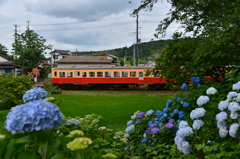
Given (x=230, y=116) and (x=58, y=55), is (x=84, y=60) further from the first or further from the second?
(x=230, y=116)

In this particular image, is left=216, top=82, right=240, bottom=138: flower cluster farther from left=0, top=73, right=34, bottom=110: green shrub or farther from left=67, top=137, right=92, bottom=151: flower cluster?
left=0, top=73, right=34, bottom=110: green shrub

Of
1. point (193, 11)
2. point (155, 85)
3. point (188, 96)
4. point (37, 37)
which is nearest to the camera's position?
point (188, 96)

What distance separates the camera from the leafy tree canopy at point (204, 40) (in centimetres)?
386

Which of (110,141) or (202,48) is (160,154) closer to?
(110,141)

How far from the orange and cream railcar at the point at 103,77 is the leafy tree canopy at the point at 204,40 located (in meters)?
11.0

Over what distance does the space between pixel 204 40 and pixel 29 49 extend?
2510 centimetres

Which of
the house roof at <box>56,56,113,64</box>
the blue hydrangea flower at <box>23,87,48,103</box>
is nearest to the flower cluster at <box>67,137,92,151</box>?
the blue hydrangea flower at <box>23,87,48,103</box>

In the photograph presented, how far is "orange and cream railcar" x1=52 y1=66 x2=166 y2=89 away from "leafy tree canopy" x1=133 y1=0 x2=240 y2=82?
1103 centimetres

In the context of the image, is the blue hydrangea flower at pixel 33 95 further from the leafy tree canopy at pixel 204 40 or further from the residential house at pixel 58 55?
the residential house at pixel 58 55

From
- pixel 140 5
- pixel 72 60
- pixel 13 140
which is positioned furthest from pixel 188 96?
pixel 72 60

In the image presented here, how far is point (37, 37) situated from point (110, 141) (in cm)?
2730

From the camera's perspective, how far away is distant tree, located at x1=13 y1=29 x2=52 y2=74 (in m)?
26.2

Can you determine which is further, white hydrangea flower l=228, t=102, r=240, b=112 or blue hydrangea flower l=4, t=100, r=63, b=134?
white hydrangea flower l=228, t=102, r=240, b=112

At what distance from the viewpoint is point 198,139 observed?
231 cm
